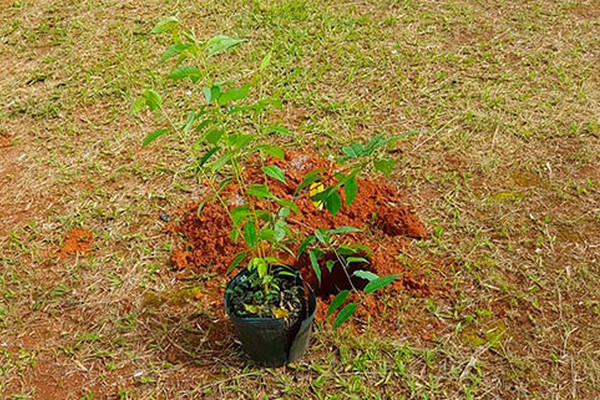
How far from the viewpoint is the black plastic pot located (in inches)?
78.0

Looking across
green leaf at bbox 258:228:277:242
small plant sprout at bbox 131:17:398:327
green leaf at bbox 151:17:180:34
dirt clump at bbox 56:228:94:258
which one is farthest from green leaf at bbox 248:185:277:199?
dirt clump at bbox 56:228:94:258

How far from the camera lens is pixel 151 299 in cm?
244

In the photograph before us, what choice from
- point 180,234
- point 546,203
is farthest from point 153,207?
point 546,203

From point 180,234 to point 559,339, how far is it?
1478 millimetres

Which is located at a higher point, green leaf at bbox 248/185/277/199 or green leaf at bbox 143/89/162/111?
green leaf at bbox 143/89/162/111

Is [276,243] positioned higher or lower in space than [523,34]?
higher

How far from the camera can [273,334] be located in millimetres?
2002

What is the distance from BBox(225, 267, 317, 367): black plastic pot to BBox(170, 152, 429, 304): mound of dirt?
0.30 meters

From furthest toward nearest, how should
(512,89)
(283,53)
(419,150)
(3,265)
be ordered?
(283,53), (512,89), (419,150), (3,265)

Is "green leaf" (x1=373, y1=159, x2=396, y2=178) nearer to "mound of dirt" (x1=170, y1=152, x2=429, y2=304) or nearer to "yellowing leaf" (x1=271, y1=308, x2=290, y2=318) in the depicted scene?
"yellowing leaf" (x1=271, y1=308, x2=290, y2=318)

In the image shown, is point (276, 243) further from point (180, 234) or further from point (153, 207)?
point (153, 207)

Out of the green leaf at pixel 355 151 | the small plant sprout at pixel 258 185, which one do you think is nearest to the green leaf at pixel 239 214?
the small plant sprout at pixel 258 185

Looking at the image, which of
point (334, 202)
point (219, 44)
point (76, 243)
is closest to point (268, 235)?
point (334, 202)

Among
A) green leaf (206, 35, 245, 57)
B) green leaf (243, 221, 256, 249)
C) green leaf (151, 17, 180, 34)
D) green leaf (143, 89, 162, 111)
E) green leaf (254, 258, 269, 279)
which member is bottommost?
green leaf (254, 258, 269, 279)
